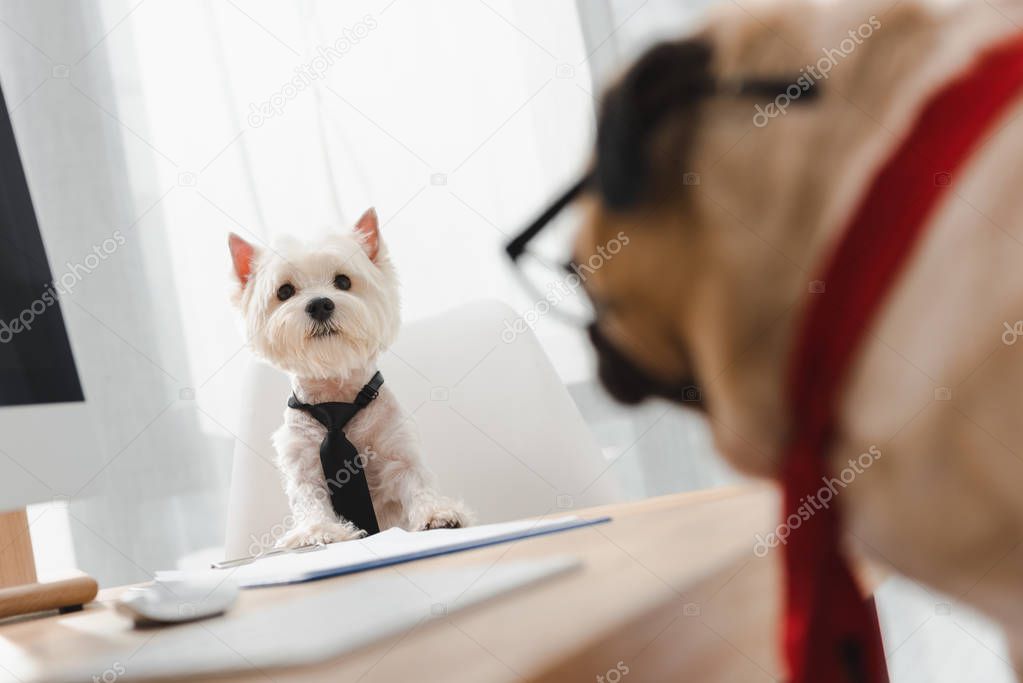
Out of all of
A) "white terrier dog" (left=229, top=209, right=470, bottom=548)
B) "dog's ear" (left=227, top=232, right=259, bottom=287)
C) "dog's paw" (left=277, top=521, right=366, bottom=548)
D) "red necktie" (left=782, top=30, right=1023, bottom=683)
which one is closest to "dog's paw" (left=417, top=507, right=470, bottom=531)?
"white terrier dog" (left=229, top=209, right=470, bottom=548)

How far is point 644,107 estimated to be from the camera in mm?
390

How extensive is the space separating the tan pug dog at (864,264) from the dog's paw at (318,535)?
1000 millimetres

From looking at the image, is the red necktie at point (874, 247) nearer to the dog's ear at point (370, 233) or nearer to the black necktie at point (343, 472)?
the black necktie at point (343, 472)

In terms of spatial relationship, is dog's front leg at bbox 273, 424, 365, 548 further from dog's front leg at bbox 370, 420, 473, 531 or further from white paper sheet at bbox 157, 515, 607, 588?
white paper sheet at bbox 157, 515, 607, 588

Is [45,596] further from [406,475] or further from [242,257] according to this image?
[242,257]

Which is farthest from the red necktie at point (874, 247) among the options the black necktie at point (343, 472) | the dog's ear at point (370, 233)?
the dog's ear at point (370, 233)

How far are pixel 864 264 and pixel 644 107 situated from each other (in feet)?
0.41

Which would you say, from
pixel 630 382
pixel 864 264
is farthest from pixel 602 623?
pixel 864 264

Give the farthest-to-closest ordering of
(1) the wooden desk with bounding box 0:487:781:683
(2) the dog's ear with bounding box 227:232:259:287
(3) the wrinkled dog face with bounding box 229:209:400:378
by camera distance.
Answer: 1. (2) the dog's ear with bounding box 227:232:259:287
2. (3) the wrinkled dog face with bounding box 229:209:400:378
3. (1) the wooden desk with bounding box 0:487:781:683

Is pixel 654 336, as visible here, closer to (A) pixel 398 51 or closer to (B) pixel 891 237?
(B) pixel 891 237

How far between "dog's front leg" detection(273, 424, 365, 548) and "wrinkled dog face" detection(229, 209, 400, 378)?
14 cm

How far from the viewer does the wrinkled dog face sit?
1575 mm

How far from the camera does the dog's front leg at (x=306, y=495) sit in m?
1.34

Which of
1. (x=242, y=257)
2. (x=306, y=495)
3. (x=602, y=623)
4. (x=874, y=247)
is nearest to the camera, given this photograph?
(x=874, y=247)
